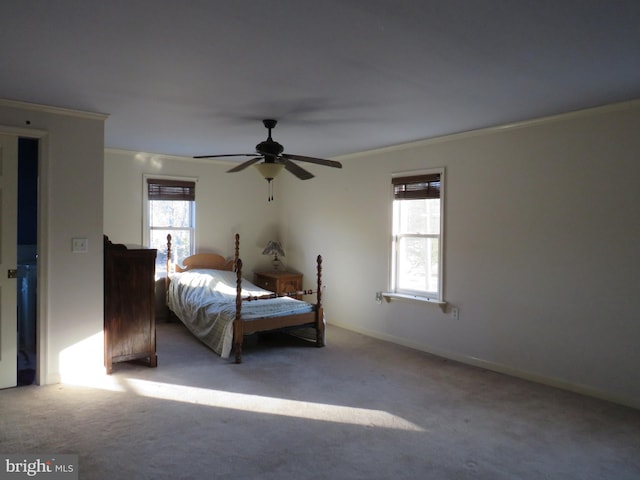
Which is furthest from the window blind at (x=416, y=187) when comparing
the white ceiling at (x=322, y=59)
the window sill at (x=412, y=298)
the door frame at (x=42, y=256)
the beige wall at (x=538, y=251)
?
the door frame at (x=42, y=256)

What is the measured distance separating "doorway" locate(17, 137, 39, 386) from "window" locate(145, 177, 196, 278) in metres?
1.56

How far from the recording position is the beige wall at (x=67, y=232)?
3.48 meters

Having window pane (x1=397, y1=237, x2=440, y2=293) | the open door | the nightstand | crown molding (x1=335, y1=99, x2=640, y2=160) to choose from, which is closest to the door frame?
the open door

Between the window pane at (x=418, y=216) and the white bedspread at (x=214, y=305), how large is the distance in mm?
1421

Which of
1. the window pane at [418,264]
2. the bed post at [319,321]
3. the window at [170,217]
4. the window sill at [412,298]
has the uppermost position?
the window at [170,217]

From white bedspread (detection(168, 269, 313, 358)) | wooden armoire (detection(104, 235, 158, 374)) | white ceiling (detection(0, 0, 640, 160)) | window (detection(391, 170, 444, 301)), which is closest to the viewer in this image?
white ceiling (detection(0, 0, 640, 160))

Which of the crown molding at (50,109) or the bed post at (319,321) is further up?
the crown molding at (50,109)

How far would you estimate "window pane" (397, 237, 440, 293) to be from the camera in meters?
4.71

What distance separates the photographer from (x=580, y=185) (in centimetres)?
350

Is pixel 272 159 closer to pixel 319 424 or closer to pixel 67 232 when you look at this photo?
pixel 67 232

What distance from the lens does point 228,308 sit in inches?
177

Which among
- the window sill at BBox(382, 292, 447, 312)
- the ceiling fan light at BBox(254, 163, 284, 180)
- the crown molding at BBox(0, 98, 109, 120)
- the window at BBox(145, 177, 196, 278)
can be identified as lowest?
the window sill at BBox(382, 292, 447, 312)

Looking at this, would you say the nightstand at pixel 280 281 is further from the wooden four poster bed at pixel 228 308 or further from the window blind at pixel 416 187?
the window blind at pixel 416 187

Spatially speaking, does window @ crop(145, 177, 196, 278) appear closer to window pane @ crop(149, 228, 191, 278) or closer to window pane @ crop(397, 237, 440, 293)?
window pane @ crop(149, 228, 191, 278)
